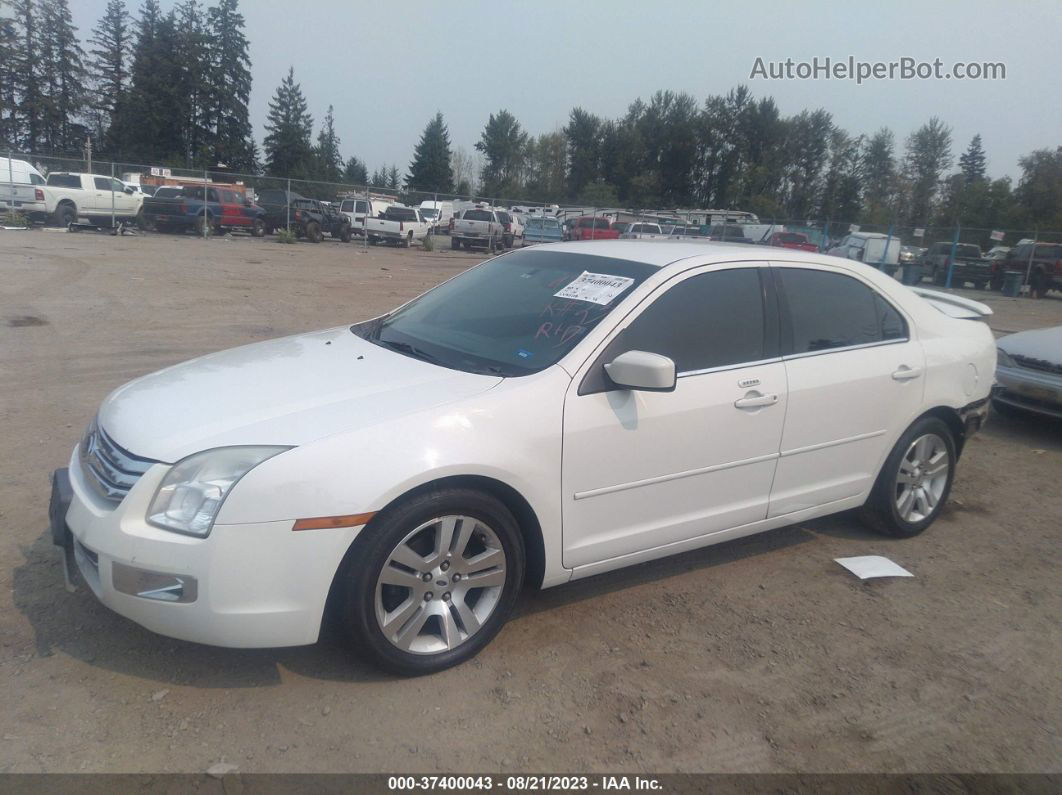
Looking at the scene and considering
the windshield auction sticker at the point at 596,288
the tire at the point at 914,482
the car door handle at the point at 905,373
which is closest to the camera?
the windshield auction sticker at the point at 596,288

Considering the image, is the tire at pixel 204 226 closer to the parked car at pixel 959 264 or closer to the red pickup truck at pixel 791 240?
the red pickup truck at pixel 791 240

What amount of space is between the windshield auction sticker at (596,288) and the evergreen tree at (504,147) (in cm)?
8227

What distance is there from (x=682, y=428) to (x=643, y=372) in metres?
0.46

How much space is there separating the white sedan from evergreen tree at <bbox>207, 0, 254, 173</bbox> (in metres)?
72.3

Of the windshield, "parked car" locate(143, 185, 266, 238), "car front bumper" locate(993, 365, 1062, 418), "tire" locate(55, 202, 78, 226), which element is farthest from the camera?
"parked car" locate(143, 185, 266, 238)

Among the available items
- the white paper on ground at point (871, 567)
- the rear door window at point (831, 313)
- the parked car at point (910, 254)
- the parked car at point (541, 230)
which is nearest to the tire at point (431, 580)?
the rear door window at point (831, 313)

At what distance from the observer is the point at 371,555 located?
291cm

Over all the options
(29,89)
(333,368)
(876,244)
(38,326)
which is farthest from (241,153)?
(333,368)

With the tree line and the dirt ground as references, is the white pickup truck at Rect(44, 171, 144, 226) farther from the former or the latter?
the tree line

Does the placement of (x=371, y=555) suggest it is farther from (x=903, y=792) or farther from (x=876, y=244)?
(x=876, y=244)

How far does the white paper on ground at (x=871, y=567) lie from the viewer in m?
4.36

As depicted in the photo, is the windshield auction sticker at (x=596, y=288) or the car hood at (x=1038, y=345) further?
the car hood at (x=1038, y=345)

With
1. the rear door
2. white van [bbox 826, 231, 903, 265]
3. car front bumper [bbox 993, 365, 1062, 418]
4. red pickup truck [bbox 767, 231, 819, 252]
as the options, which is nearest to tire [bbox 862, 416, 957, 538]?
the rear door

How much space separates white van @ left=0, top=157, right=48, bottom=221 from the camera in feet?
82.0
